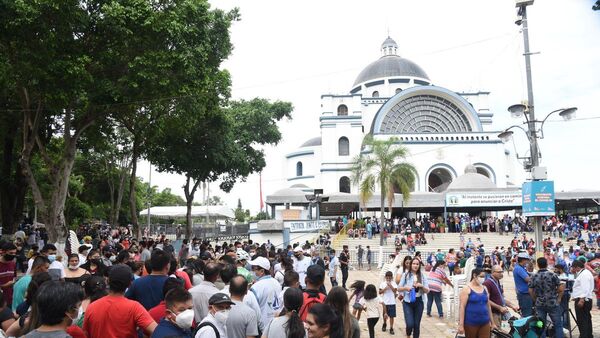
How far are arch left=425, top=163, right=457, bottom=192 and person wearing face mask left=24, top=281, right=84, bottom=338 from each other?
4376 centimetres

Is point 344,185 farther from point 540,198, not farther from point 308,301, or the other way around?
point 308,301

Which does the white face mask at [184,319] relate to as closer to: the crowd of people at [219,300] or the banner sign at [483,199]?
the crowd of people at [219,300]

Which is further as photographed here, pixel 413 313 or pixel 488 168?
pixel 488 168

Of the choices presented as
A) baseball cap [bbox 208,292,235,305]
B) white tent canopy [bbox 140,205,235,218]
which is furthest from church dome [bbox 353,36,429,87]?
baseball cap [bbox 208,292,235,305]

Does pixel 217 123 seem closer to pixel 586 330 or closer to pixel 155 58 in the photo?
pixel 155 58

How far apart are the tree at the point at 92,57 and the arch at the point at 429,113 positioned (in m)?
35.3

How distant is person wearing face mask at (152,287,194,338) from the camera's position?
3.58 m

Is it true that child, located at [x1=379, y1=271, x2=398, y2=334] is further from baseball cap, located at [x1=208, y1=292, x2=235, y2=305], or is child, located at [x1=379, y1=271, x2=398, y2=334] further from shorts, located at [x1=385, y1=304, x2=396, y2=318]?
baseball cap, located at [x1=208, y1=292, x2=235, y2=305]

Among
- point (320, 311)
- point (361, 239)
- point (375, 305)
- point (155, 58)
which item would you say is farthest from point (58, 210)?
point (361, 239)

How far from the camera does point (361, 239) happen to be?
2897cm

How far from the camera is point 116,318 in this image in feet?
12.4

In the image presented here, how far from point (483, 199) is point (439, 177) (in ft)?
49.9

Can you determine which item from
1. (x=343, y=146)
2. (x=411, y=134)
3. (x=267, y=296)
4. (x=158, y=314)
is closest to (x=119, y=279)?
(x=158, y=314)

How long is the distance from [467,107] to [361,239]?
2584 centimetres
